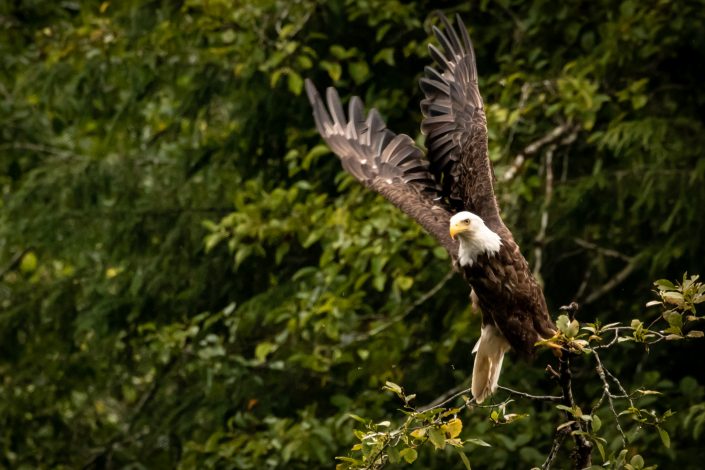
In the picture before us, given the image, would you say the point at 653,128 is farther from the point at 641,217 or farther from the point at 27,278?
the point at 27,278

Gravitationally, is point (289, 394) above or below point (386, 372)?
below

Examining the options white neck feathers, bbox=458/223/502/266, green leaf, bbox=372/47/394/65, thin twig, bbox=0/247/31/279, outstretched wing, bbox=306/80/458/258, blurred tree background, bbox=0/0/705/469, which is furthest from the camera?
thin twig, bbox=0/247/31/279

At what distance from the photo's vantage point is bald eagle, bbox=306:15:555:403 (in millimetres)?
5402

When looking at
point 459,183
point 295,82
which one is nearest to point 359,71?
point 295,82

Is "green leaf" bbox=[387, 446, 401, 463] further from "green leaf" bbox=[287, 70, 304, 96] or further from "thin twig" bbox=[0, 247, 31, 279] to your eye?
"thin twig" bbox=[0, 247, 31, 279]

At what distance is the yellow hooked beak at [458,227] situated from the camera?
5195 millimetres

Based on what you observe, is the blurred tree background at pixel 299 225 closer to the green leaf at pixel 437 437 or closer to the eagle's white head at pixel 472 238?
the eagle's white head at pixel 472 238

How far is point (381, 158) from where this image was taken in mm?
7016

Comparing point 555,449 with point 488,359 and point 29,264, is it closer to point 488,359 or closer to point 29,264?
point 488,359

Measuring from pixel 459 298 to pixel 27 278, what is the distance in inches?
162

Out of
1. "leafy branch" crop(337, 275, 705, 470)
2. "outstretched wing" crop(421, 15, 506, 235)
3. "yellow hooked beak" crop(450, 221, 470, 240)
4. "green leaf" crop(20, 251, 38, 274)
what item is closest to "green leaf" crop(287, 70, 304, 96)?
"outstretched wing" crop(421, 15, 506, 235)

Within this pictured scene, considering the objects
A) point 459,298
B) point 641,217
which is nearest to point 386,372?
point 459,298

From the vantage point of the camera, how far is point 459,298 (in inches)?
297

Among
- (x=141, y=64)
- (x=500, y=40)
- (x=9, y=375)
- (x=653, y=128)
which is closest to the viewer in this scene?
(x=653, y=128)
